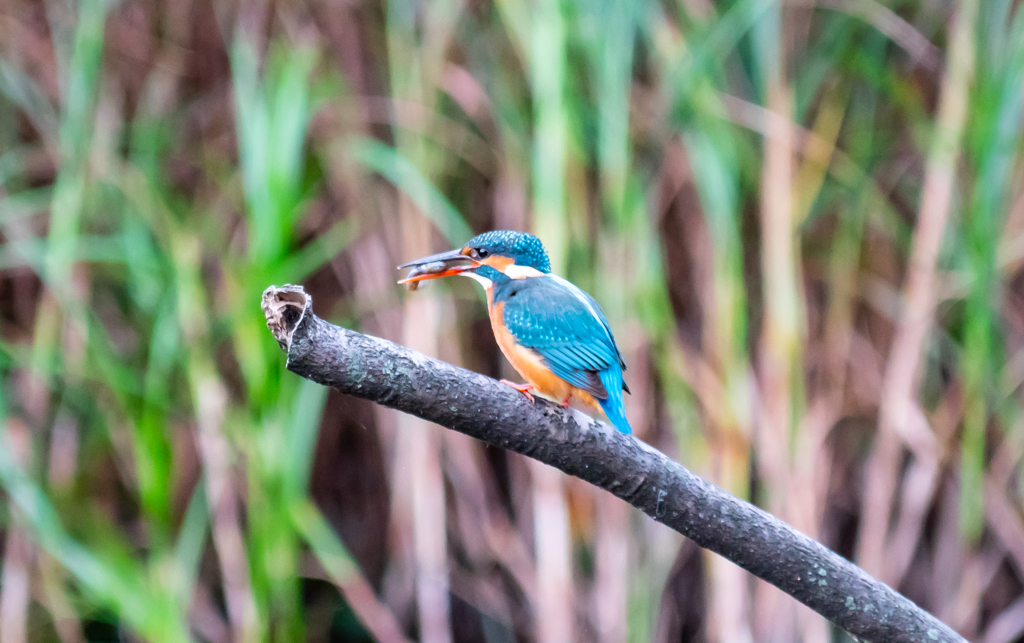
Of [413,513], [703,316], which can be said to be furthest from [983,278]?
[413,513]

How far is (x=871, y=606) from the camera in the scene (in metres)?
0.71

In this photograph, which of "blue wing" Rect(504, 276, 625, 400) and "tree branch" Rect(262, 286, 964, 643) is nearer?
"tree branch" Rect(262, 286, 964, 643)

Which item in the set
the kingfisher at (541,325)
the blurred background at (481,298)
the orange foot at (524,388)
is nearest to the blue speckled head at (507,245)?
the kingfisher at (541,325)

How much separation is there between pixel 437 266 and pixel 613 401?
0.20 meters

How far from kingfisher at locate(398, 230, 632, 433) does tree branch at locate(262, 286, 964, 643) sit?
0.06m

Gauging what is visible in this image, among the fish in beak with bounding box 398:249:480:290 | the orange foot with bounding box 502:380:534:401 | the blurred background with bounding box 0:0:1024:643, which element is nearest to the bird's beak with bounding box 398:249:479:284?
the fish in beak with bounding box 398:249:480:290

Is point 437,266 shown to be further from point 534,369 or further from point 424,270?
point 534,369

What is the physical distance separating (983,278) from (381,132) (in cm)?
119

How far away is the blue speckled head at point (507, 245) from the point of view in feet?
2.72

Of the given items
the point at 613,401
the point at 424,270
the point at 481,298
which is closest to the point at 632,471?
the point at 613,401

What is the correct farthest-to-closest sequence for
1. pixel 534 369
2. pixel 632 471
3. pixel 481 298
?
pixel 481 298 < pixel 534 369 < pixel 632 471

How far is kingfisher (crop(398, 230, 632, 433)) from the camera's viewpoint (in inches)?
30.6

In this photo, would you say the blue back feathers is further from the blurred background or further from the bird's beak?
the blurred background

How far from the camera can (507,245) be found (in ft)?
2.74
